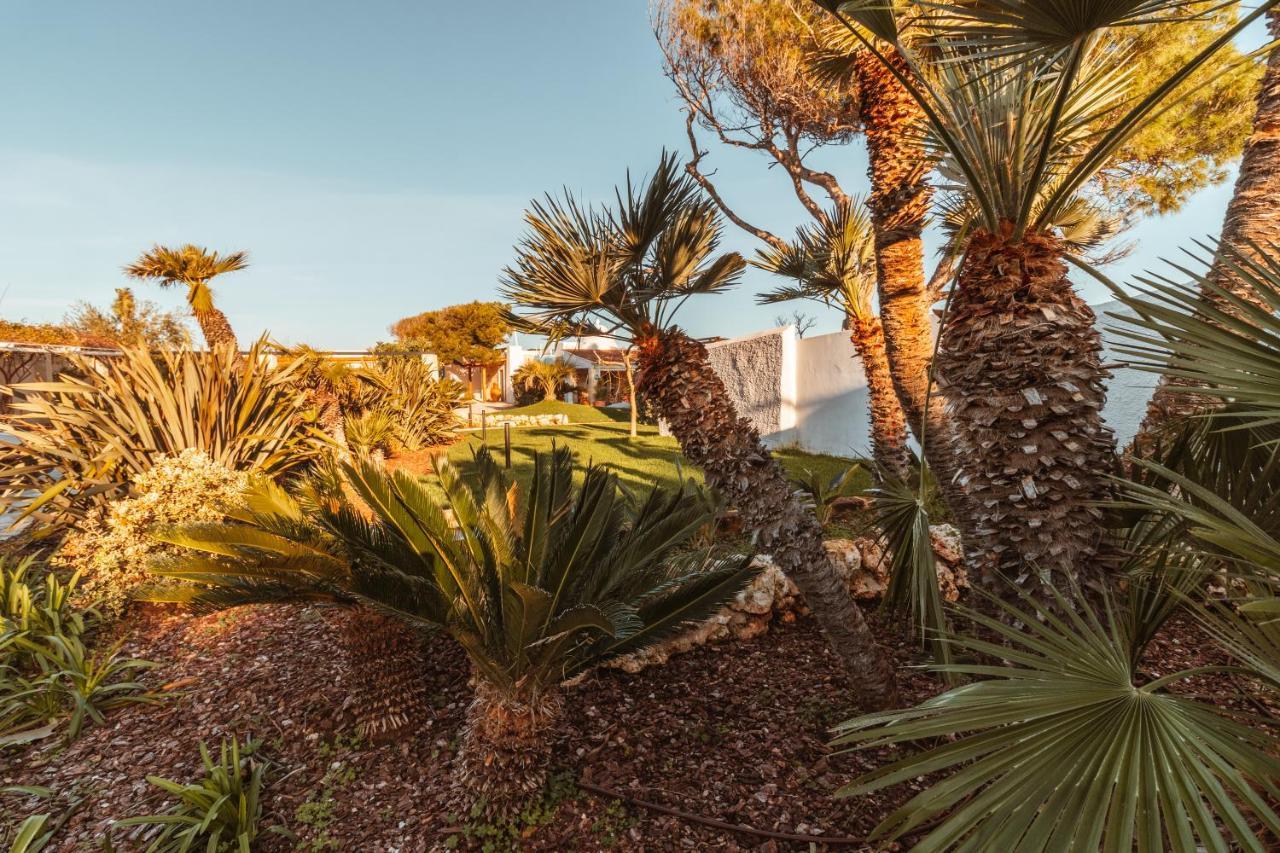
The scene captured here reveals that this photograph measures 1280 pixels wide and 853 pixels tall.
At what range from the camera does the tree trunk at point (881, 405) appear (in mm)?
5570


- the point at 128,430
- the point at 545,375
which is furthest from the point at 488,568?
the point at 545,375

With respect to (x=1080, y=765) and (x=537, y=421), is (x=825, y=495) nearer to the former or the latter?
(x=1080, y=765)

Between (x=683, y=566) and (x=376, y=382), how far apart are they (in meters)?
9.23

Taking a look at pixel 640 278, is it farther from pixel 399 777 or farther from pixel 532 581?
pixel 399 777

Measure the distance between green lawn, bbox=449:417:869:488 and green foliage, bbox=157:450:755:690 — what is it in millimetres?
2914

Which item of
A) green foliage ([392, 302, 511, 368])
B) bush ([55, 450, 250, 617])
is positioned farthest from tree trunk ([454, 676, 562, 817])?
green foliage ([392, 302, 511, 368])

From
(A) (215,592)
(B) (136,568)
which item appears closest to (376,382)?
(B) (136,568)

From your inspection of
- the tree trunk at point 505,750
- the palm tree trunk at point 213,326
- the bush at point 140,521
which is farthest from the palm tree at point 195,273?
the tree trunk at point 505,750

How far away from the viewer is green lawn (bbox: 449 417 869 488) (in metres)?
8.09

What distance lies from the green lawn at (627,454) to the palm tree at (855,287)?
1.52 metres

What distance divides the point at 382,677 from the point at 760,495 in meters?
1.94

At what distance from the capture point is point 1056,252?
1.97 m

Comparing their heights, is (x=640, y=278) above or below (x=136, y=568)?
above

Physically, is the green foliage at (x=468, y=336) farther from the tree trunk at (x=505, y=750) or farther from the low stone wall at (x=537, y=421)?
the tree trunk at (x=505, y=750)
